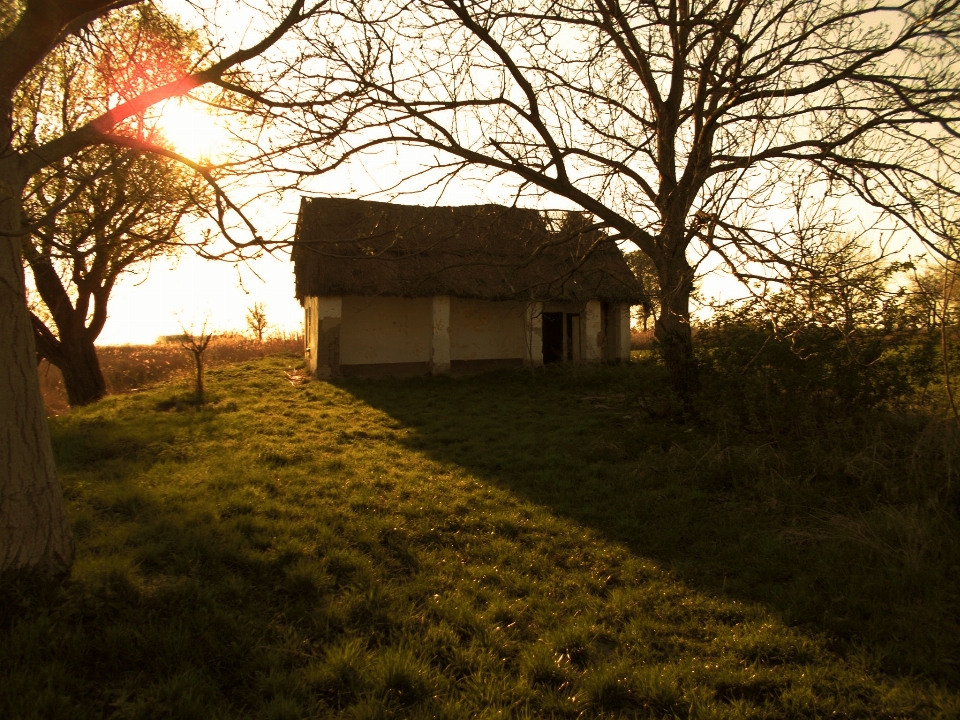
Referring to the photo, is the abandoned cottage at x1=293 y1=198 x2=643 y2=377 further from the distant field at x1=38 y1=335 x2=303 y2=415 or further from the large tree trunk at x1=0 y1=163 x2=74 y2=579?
the large tree trunk at x1=0 y1=163 x2=74 y2=579

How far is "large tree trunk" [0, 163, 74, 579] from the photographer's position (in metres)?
3.79

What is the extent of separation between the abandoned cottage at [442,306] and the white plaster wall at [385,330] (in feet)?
0.09

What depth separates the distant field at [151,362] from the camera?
59.0 ft

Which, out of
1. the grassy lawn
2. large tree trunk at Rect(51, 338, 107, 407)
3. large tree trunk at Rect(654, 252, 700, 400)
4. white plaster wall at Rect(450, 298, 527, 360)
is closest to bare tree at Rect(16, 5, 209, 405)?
large tree trunk at Rect(51, 338, 107, 407)

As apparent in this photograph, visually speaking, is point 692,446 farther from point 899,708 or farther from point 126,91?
point 126,91

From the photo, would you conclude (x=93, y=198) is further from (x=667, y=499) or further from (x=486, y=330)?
(x=486, y=330)

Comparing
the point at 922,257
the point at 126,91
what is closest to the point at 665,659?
the point at 922,257

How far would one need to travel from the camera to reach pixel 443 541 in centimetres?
542

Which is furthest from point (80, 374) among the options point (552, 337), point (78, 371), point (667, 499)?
point (552, 337)

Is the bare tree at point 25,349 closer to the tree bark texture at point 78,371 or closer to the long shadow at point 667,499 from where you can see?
the long shadow at point 667,499

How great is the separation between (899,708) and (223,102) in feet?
22.0

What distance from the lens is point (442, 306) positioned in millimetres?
17234

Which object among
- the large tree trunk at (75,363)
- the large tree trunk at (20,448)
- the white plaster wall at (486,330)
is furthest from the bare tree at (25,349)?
the white plaster wall at (486,330)

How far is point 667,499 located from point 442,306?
11622 mm
